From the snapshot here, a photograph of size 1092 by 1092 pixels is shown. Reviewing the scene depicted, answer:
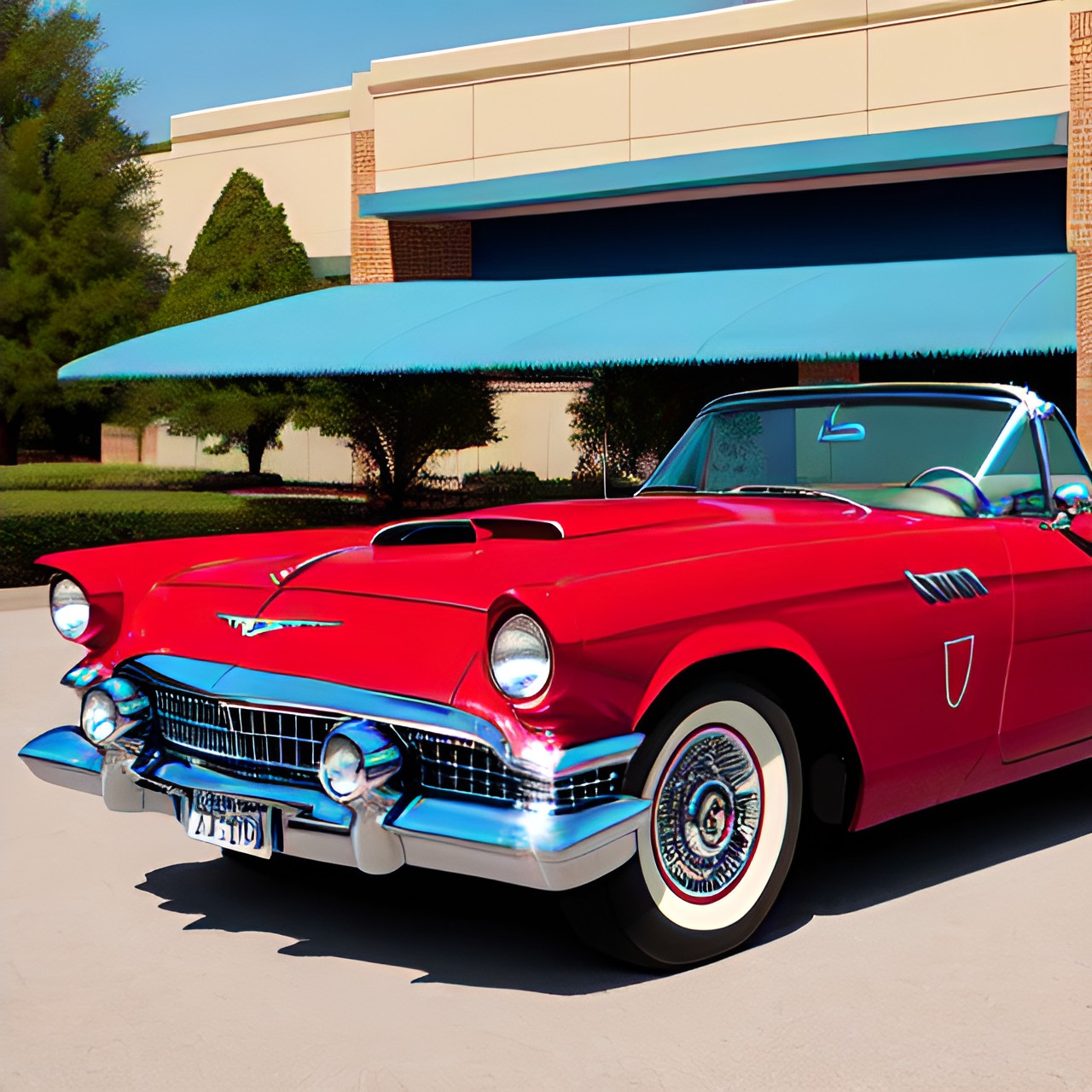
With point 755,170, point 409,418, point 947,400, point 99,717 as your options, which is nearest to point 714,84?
point 755,170

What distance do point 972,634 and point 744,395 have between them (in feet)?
5.64

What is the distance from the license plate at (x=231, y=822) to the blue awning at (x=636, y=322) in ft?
Result: 40.8

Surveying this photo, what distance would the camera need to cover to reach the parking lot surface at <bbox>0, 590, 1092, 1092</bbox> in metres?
3.38

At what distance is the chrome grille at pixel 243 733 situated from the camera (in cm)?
391

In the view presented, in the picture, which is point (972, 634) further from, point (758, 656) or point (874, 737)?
point (758, 656)

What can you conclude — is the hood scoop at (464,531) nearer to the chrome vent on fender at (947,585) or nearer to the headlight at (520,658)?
the headlight at (520,658)

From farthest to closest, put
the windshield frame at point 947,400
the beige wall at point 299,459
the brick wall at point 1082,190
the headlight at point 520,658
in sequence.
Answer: the beige wall at point 299,459 < the brick wall at point 1082,190 < the windshield frame at point 947,400 < the headlight at point 520,658

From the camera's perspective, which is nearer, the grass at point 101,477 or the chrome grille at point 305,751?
the chrome grille at point 305,751

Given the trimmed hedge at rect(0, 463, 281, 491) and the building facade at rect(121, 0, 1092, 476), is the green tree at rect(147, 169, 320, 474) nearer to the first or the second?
the trimmed hedge at rect(0, 463, 281, 491)

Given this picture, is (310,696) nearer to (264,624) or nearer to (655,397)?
(264,624)

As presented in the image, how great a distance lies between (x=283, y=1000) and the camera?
3785 mm

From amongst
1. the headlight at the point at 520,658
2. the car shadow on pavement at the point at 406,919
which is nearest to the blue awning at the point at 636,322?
the car shadow on pavement at the point at 406,919

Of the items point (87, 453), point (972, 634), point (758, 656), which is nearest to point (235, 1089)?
point (758, 656)

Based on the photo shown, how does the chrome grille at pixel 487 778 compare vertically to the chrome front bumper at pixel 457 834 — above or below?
above
